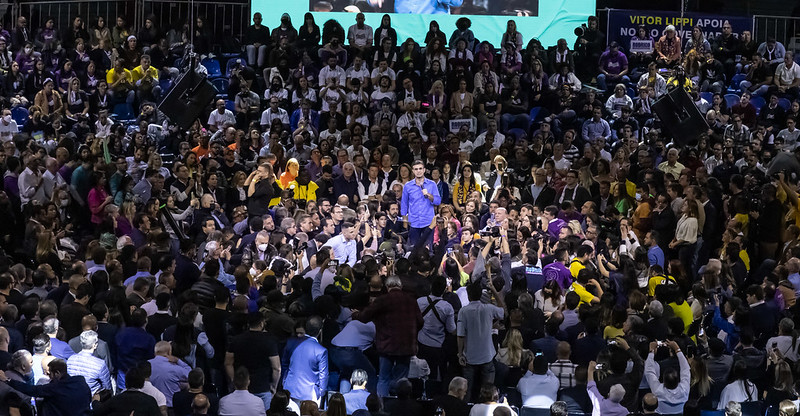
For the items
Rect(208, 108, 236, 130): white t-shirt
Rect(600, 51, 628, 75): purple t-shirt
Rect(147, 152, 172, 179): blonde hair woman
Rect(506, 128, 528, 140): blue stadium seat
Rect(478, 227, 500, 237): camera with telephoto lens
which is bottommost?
Rect(478, 227, 500, 237): camera with telephoto lens

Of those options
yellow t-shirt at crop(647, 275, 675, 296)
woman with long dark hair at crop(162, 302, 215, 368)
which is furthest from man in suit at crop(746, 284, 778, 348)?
woman with long dark hair at crop(162, 302, 215, 368)

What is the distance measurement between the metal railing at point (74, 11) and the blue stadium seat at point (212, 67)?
7.31 feet

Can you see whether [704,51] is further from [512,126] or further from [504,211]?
[504,211]

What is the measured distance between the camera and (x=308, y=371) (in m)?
11.0

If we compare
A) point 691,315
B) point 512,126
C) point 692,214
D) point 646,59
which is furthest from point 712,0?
point 691,315

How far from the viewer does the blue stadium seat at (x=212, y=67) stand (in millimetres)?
22234

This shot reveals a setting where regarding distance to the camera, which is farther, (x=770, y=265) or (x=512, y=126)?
(x=512, y=126)

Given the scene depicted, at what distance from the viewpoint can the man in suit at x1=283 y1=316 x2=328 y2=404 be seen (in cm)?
1097

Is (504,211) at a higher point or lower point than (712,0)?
lower

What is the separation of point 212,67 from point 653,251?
1011 cm

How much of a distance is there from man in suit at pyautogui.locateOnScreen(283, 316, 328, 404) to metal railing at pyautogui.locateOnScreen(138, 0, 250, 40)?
13.6 m

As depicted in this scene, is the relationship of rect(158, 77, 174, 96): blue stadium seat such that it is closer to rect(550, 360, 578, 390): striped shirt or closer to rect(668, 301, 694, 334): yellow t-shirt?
rect(668, 301, 694, 334): yellow t-shirt

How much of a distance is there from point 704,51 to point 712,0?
3171 millimetres

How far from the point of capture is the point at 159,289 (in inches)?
454
